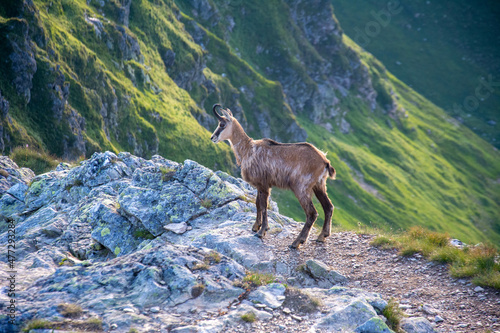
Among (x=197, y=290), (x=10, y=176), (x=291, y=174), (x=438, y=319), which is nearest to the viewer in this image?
(x=197, y=290)

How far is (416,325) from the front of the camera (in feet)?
30.7

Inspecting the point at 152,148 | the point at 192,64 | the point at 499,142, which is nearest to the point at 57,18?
the point at 152,148

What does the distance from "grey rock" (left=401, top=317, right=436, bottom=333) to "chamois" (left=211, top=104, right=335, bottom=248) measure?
527 cm

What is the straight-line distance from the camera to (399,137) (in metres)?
133

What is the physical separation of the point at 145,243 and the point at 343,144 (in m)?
107

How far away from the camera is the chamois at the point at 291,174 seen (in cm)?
1422

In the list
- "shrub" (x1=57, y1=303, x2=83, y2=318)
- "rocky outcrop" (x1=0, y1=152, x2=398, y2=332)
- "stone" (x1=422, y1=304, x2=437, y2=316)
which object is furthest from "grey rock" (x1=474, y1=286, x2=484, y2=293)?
"shrub" (x1=57, y1=303, x2=83, y2=318)

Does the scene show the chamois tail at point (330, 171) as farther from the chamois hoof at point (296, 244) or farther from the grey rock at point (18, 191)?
the grey rock at point (18, 191)

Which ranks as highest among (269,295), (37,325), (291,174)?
(291,174)

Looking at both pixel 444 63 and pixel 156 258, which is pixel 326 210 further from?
pixel 444 63

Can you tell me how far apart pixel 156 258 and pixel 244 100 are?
293 ft

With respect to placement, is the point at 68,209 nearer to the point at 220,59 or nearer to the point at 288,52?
the point at 220,59

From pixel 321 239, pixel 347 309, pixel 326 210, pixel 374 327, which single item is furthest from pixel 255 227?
pixel 374 327

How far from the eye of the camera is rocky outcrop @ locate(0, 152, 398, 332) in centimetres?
883
